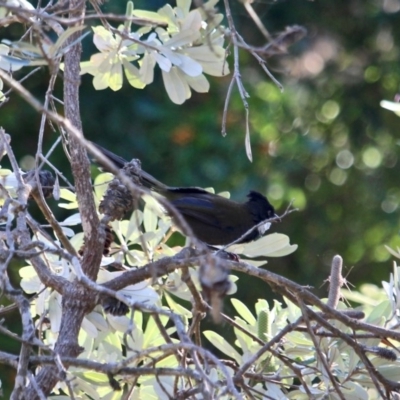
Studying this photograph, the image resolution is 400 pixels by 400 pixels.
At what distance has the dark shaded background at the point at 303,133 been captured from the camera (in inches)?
236

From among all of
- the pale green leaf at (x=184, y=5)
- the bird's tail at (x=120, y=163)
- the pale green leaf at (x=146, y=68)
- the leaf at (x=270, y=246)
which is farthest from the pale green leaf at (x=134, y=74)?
the leaf at (x=270, y=246)

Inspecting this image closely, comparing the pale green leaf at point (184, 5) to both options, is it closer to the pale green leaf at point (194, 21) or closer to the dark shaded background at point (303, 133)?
the pale green leaf at point (194, 21)

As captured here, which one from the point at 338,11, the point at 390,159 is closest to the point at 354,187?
the point at 390,159

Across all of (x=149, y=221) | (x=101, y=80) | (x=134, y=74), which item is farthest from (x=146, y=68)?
(x=149, y=221)

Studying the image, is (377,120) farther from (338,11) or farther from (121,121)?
(121,121)

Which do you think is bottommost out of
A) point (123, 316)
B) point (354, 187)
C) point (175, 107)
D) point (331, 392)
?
point (354, 187)

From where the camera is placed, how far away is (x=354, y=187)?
24.1ft

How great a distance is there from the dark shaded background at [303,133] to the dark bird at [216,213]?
1.61 m

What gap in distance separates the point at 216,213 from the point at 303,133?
10.0 feet

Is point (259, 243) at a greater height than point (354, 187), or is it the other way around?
point (259, 243)

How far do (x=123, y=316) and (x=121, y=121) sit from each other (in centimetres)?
367

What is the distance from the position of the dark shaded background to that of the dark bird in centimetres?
161

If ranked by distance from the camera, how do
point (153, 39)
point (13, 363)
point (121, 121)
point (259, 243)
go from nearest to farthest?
point (13, 363) → point (153, 39) → point (259, 243) → point (121, 121)

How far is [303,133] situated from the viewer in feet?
23.3
